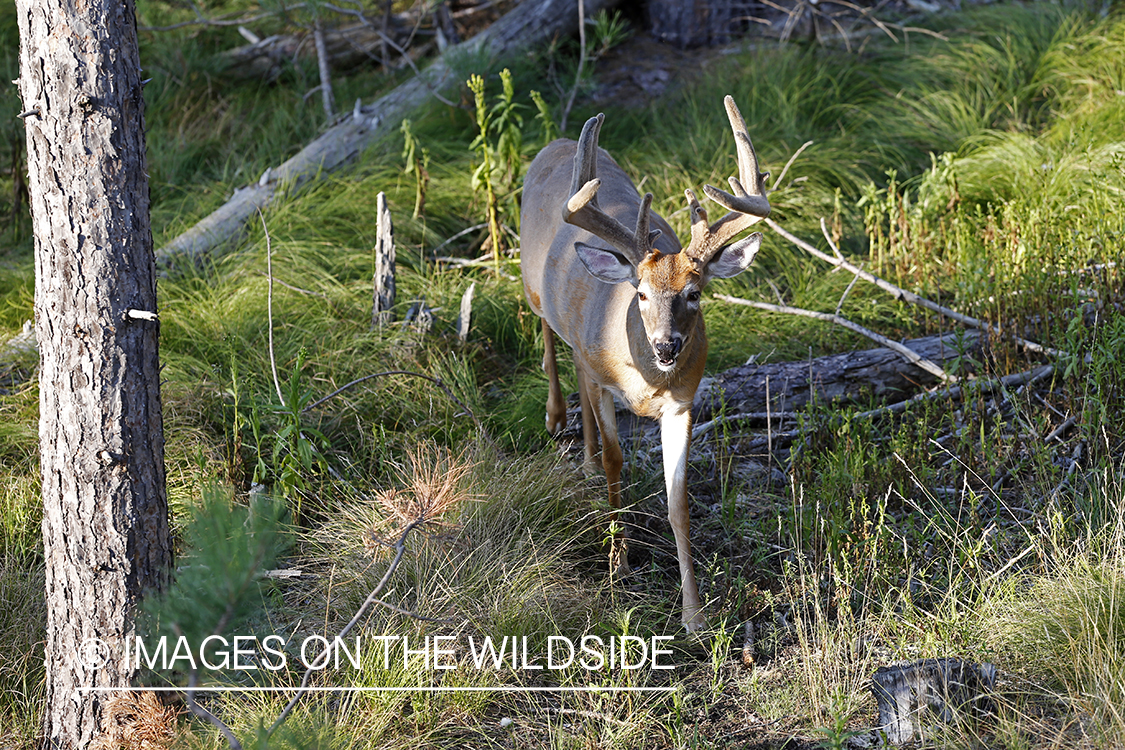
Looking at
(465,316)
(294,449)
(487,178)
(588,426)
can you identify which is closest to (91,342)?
(294,449)

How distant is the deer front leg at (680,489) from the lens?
3.77m

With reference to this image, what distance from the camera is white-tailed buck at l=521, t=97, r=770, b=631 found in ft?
12.0

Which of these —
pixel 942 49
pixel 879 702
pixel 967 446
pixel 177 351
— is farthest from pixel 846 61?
pixel 879 702

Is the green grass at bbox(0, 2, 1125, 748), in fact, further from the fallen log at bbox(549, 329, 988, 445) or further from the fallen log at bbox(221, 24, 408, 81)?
the fallen log at bbox(221, 24, 408, 81)

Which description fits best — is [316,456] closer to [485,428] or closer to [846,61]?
[485,428]

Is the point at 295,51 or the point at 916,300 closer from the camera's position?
the point at 916,300

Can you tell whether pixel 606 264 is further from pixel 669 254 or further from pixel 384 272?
pixel 384 272

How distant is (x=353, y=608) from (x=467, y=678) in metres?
0.57

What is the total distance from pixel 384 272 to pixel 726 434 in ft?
7.31

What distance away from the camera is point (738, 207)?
3.66 m

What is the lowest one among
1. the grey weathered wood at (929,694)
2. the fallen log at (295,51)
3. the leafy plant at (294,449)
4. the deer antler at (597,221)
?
the grey weathered wood at (929,694)

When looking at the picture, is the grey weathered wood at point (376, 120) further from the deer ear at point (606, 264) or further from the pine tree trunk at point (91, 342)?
the pine tree trunk at point (91, 342)

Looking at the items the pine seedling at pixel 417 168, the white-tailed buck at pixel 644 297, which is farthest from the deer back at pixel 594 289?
the pine seedling at pixel 417 168

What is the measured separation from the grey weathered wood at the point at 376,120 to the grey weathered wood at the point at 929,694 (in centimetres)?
464
